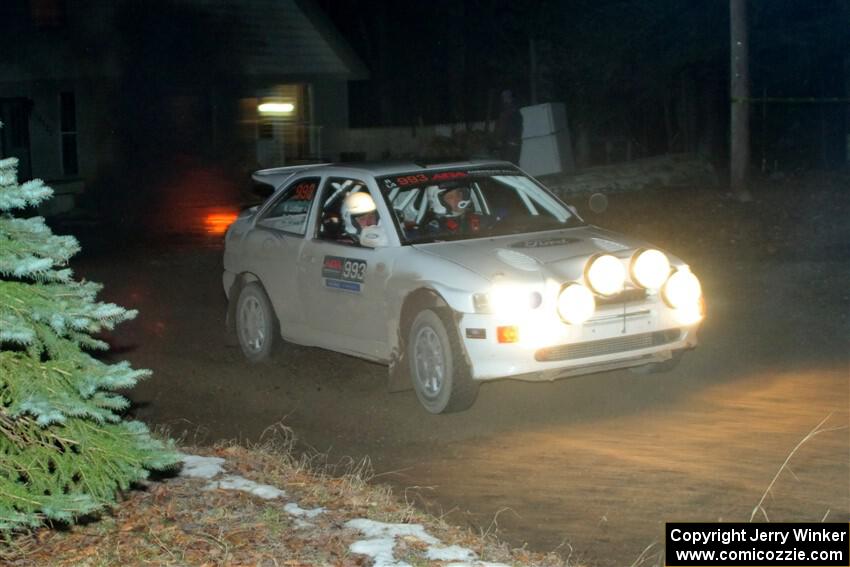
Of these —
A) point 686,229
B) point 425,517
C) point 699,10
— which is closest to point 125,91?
point 699,10

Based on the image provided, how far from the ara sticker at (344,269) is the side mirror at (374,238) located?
0.51 ft

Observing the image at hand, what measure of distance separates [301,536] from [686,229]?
11.5 m

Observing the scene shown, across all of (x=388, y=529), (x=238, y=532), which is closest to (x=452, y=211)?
(x=388, y=529)

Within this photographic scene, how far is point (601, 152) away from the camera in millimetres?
25719

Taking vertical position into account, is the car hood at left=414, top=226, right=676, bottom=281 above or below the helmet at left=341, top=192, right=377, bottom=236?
below

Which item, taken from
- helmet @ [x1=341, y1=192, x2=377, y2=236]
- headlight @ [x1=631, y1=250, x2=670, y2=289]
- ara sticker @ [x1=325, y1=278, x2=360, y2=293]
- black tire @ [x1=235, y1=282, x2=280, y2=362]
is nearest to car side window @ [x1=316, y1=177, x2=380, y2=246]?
helmet @ [x1=341, y1=192, x2=377, y2=236]

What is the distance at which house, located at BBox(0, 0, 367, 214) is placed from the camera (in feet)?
93.2

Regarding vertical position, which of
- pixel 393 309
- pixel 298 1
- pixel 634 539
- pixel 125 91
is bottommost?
pixel 634 539

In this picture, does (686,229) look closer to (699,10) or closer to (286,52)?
(699,10)

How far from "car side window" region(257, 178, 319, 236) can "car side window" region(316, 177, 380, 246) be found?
179 mm

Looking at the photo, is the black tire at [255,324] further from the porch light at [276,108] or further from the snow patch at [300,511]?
the porch light at [276,108]

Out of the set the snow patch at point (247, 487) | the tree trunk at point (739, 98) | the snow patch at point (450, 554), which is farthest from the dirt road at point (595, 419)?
the tree trunk at point (739, 98)

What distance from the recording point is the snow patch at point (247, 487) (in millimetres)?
6457

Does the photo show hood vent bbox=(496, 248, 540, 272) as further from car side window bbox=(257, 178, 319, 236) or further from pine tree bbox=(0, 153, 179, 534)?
pine tree bbox=(0, 153, 179, 534)
